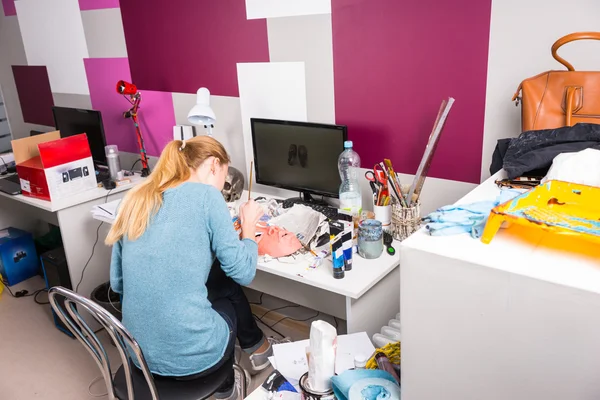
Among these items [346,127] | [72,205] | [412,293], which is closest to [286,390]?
[412,293]

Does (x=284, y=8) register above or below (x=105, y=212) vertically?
above

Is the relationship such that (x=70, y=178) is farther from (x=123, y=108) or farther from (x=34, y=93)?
(x=34, y=93)

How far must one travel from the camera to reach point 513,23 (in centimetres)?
169

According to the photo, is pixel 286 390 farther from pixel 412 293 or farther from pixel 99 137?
pixel 99 137

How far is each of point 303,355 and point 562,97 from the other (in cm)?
104

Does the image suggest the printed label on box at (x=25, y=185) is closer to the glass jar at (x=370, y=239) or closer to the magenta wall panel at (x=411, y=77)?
the magenta wall panel at (x=411, y=77)

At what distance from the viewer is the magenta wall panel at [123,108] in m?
2.97

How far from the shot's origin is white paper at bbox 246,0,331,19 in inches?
84.2

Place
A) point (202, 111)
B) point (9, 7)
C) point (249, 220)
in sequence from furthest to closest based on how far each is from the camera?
point (9, 7) → point (202, 111) → point (249, 220)

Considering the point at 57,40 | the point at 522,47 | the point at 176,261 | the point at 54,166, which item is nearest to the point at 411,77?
the point at 522,47

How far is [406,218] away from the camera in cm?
187

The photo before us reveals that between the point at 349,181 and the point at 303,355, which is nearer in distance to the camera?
the point at 303,355

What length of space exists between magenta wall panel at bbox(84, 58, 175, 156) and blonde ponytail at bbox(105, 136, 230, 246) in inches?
50.2

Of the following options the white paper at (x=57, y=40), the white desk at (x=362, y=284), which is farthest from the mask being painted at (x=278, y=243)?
the white paper at (x=57, y=40)
